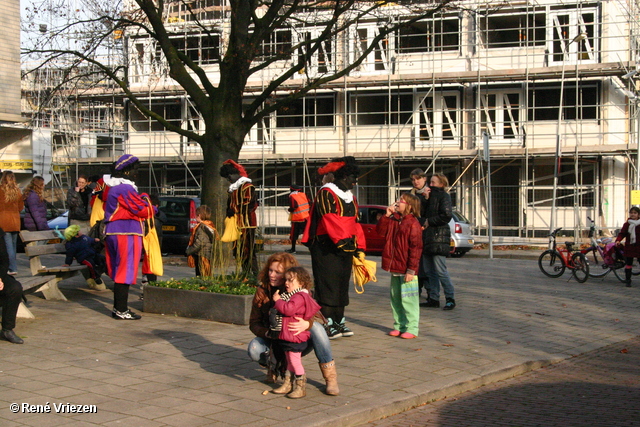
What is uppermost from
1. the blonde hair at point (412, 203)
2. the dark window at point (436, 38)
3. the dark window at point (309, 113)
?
the dark window at point (436, 38)

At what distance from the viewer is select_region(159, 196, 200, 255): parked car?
68.1ft

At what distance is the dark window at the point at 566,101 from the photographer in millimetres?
28562

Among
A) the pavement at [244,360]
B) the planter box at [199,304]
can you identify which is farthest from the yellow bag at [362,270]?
the planter box at [199,304]

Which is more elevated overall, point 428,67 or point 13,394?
point 428,67

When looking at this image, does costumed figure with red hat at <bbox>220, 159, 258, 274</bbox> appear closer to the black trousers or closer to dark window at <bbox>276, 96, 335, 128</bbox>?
the black trousers

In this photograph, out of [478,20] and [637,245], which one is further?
[478,20]

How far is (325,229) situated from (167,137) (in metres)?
26.2

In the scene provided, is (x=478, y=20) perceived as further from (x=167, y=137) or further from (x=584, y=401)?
(x=584, y=401)

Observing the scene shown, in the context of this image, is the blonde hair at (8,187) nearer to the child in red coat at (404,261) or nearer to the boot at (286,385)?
the child in red coat at (404,261)

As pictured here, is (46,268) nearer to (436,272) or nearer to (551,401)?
(436,272)

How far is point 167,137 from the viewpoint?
Answer: 33.1 m

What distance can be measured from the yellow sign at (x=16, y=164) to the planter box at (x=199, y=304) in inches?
1150

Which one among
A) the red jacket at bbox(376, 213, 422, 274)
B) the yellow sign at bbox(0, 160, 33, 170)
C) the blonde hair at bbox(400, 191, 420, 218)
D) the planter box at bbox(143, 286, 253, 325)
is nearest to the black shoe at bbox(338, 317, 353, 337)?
the red jacket at bbox(376, 213, 422, 274)

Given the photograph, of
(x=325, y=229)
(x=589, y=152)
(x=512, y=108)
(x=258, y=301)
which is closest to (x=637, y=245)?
(x=325, y=229)
